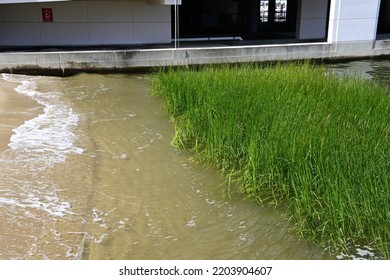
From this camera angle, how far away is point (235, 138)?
521cm

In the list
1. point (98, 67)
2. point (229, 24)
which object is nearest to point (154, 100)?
point (98, 67)

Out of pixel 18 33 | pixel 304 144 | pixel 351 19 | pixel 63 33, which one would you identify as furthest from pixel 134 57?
pixel 304 144

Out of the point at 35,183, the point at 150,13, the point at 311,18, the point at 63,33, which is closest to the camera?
the point at 35,183

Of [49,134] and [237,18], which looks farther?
[237,18]

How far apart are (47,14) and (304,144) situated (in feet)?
41.8

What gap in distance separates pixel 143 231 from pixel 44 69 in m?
9.27

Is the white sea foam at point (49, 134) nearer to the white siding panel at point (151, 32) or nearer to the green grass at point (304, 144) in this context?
the green grass at point (304, 144)

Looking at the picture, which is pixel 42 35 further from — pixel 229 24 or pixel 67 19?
pixel 229 24

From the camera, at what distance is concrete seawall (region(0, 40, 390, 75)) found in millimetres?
11609

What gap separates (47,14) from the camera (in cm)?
1422

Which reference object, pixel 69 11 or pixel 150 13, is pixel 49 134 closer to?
pixel 69 11

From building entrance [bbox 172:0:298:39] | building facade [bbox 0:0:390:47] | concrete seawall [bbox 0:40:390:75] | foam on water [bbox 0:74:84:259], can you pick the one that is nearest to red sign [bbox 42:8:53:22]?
building facade [bbox 0:0:390:47]

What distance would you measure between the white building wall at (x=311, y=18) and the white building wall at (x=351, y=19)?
298 cm

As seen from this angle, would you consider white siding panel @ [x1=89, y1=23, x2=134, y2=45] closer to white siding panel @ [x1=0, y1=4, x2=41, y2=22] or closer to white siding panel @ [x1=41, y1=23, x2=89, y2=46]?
white siding panel @ [x1=41, y1=23, x2=89, y2=46]
